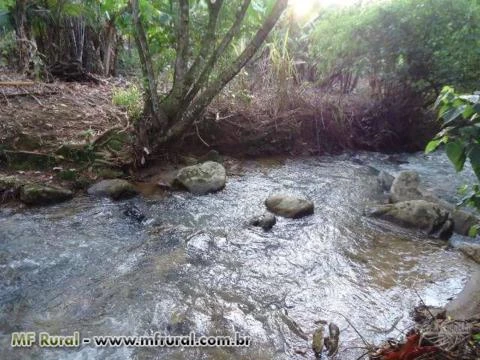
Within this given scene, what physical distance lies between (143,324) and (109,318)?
235mm

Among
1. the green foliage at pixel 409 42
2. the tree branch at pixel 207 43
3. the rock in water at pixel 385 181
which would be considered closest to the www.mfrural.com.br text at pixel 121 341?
the tree branch at pixel 207 43

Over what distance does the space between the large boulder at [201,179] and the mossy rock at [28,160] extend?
5.16 feet

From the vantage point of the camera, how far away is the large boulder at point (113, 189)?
13.7 feet

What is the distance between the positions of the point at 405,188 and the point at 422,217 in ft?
2.97

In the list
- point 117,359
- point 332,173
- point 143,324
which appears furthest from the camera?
point 332,173

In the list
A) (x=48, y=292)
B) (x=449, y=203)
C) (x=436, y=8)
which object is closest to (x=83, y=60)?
(x=48, y=292)

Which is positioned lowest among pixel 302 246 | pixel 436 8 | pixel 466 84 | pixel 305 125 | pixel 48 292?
pixel 48 292

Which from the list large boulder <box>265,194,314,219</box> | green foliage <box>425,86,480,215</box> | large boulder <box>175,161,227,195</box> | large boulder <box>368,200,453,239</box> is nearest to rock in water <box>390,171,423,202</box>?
large boulder <box>368,200,453,239</box>

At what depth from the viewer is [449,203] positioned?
4633 millimetres

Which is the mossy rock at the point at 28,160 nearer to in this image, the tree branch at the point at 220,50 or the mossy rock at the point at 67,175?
the mossy rock at the point at 67,175

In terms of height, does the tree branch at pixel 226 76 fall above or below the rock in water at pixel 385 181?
above

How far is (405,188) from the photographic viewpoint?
4668mm

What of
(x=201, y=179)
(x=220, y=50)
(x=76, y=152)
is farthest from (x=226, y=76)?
(x=76, y=152)

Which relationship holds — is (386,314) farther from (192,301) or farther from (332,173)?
(332,173)
